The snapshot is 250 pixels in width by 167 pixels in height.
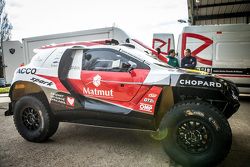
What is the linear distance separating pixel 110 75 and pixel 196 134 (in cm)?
154

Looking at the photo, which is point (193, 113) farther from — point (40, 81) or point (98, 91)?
point (40, 81)

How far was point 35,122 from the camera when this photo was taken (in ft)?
15.3

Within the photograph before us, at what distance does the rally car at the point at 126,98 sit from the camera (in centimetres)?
350

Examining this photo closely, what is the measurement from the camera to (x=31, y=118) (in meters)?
4.70

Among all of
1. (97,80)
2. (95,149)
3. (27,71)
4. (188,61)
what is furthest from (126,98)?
(188,61)

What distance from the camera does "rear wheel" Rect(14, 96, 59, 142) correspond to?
4.54m

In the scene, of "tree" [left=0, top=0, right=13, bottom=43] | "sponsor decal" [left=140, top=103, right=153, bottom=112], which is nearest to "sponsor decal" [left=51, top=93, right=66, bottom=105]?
"sponsor decal" [left=140, top=103, right=153, bottom=112]

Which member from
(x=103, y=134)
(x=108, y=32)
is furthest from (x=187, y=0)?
(x=103, y=134)

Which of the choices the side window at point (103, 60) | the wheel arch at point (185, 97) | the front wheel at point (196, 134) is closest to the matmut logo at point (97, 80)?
the side window at point (103, 60)

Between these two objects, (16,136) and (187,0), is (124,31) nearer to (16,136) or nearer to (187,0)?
(16,136)

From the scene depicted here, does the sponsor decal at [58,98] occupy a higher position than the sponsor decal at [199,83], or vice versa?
the sponsor decal at [199,83]

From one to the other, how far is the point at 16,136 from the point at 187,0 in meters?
14.5

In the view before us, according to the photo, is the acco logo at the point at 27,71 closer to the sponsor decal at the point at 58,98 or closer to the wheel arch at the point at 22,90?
the wheel arch at the point at 22,90

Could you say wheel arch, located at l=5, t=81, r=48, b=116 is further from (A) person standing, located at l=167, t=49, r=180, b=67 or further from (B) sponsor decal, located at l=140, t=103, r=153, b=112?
(A) person standing, located at l=167, t=49, r=180, b=67
